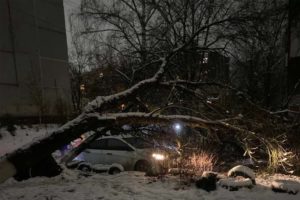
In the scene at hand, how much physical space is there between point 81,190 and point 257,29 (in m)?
7.62

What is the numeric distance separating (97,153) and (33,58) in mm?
11794

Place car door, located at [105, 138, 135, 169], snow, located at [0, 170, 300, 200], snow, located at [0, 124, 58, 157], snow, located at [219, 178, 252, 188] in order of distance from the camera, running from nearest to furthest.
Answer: snow, located at [0, 170, 300, 200] → snow, located at [219, 178, 252, 188] → car door, located at [105, 138, 135, 169] → snow, located at [0, 124, 58, 157]

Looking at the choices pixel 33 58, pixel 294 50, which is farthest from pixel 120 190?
pixel 33 58

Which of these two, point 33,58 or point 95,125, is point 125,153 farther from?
point 33,58

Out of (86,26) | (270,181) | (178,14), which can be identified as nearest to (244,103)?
(270,181)

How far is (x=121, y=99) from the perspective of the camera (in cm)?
955

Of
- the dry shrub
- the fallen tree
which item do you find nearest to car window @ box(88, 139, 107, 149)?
the fallen tree

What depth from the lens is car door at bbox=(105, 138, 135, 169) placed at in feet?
39.6

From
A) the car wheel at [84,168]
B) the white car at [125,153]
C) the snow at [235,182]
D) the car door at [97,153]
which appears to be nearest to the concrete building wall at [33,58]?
the car door at [97,153]

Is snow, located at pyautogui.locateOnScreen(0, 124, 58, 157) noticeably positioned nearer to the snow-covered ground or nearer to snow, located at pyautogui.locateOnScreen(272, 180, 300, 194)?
the snow-covered ground

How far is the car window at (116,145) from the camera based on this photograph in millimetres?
12352

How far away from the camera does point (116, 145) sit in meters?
12.6

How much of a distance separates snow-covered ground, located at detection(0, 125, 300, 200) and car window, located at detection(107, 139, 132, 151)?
2.17m

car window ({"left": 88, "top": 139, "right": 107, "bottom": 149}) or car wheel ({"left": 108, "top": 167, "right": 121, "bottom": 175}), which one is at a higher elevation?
car window ({"left": 88, "top": 139, "right": 107, "bottom": 149})
